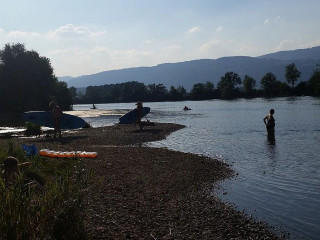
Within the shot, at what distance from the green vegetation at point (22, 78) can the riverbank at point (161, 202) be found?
71187 millimetres

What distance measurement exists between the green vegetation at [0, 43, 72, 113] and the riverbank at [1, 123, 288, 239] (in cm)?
7119

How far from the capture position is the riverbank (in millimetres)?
8375

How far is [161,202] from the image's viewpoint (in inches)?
440

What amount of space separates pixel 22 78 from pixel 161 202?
79913 millimetres

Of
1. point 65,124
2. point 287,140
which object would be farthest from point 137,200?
point 65,124

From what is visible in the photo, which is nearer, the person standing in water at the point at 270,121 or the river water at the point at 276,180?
the river water at the point at 276,180

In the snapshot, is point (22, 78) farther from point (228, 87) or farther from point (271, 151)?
point (228, 87)

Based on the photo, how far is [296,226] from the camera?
30.5 ft

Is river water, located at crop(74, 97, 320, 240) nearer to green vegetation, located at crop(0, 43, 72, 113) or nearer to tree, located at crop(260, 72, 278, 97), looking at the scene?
green vegetation, located at crop(0, 43, 72, 113)

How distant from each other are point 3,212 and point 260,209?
7782mm

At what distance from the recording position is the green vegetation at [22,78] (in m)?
83.4

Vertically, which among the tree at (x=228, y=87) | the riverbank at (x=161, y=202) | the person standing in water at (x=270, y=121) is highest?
the tree at (x=228, y=87)

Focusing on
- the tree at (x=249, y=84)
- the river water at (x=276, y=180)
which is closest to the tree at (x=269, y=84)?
the tree at (x=249, y=84)

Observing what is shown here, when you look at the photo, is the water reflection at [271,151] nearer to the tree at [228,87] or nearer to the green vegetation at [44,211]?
the green vegetation at [44,211]
